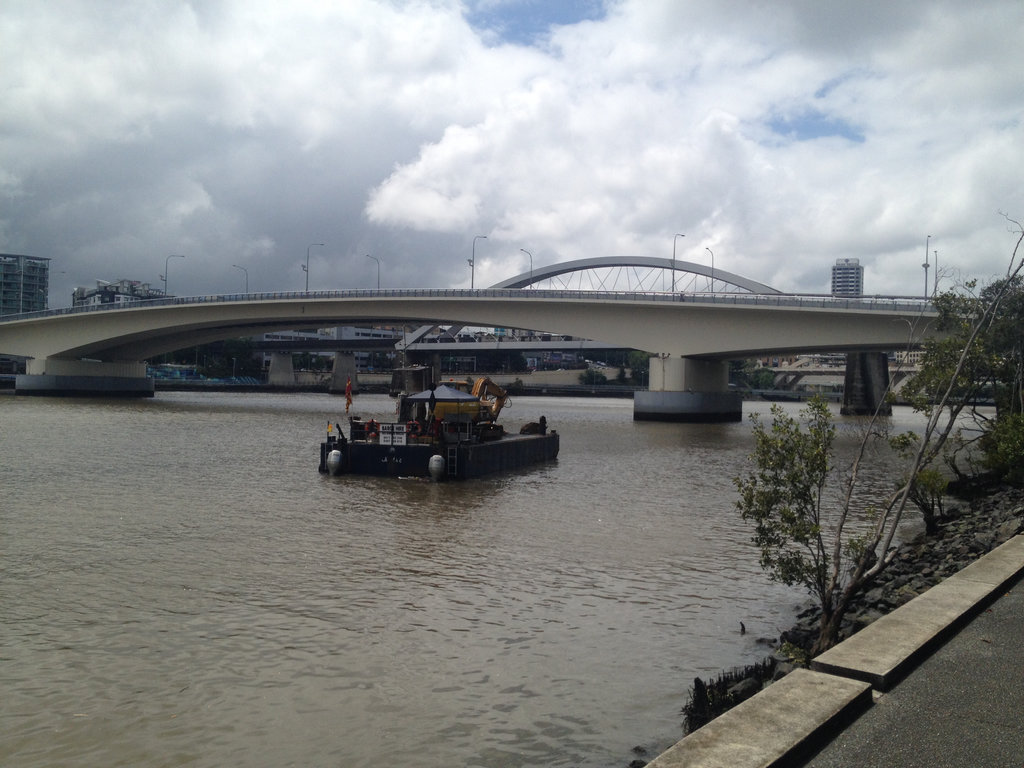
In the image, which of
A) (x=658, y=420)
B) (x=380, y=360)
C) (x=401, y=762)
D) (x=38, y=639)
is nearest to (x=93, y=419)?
(x=658, y=420)

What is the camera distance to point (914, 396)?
14.0 metres

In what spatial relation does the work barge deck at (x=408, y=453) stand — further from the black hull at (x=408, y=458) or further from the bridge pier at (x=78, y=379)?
the bridge pier at (x=78, y=379)

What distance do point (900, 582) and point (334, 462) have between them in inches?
704

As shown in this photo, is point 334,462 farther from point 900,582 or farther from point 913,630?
point 913,630

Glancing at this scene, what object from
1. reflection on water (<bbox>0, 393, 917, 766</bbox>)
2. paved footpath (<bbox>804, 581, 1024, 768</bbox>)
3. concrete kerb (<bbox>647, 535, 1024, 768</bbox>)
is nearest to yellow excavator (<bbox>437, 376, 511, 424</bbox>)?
reflection on water (<bbox>0, 393, 917, 766</bbox>)

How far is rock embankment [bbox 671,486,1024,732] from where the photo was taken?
7.73 meters

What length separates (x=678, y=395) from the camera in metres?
60.2

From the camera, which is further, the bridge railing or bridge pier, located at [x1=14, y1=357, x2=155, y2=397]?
bridge pier, located at [x1=14, y1=357, x2=155, y2=397]

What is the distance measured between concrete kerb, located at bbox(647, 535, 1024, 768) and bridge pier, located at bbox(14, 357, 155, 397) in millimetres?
83806

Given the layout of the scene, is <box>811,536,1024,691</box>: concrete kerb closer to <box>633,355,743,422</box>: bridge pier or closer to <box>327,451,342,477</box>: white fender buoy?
<box>327,451,342,477</box>: white fender buoy

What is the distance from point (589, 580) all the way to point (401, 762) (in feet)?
21.4

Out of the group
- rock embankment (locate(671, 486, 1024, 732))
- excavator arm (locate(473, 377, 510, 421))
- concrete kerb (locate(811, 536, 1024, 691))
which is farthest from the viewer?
excavator arm (locate(473, 377, 510, 421))

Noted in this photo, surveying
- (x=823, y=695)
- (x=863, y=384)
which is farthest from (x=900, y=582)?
(x=863, y=384)

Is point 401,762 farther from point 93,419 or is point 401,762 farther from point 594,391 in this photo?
point 594,391
